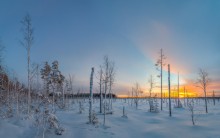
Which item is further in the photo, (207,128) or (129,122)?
(129,122)

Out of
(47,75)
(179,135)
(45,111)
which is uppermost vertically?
(47,75)

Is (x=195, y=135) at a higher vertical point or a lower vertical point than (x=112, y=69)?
lower

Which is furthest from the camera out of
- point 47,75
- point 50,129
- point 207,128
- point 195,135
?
point 47,75

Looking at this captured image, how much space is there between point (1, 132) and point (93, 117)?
9.74m

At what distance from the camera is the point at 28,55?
89.0 ft

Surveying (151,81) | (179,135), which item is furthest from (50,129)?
(151,81)

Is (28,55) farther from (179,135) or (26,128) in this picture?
(179,135)

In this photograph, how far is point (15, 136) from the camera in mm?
19766

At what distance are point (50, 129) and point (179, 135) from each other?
40.1 ft

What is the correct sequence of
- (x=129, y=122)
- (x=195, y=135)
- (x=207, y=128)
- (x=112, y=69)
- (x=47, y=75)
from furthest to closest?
(x=47, y=75), (x=112, y=69), (x=129, y=122), (x=207, y=128), (x=195, y=135)

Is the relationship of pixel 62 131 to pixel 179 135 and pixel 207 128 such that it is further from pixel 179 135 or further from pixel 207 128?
pixel 207 128

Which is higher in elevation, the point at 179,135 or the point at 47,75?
the point at 47,75

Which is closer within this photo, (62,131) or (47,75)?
(62,131)

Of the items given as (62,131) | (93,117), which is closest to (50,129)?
(62,131)
